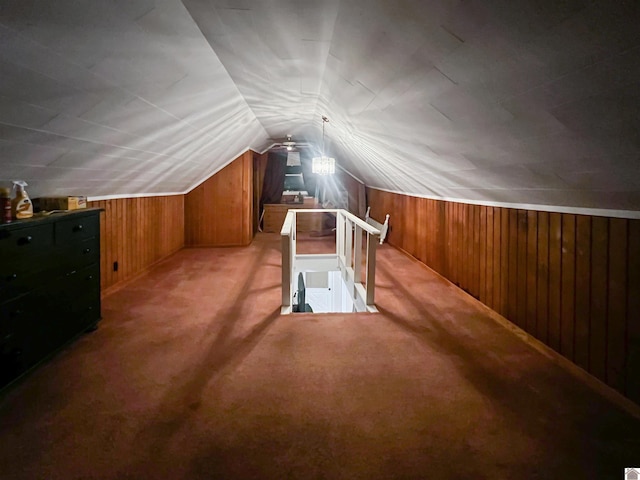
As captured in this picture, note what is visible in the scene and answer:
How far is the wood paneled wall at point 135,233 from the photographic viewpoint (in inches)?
153

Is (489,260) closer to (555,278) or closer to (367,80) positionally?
(555,278)

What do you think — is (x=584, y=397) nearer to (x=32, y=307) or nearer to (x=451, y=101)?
(x=451, y=101)

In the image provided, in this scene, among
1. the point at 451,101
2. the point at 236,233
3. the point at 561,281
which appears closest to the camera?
the point at 451,101

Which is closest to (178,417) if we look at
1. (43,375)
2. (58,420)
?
(58,420)

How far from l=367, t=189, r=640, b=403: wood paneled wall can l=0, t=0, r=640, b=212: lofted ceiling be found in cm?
20

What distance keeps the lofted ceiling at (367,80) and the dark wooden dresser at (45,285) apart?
1.30ft

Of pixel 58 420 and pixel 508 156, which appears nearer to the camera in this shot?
pixel 58 420

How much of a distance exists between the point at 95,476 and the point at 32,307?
118 centimetres

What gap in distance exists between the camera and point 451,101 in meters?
1.97

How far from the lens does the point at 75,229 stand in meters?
2.59

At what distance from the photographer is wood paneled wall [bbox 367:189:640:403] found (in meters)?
1.98

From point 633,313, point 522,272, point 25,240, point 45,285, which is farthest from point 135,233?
point 633,313

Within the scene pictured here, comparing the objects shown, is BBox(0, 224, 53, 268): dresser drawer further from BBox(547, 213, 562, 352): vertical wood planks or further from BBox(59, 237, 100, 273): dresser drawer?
BBox(547, 213, 562, 352): vertical wood planks

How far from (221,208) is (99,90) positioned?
462cm
